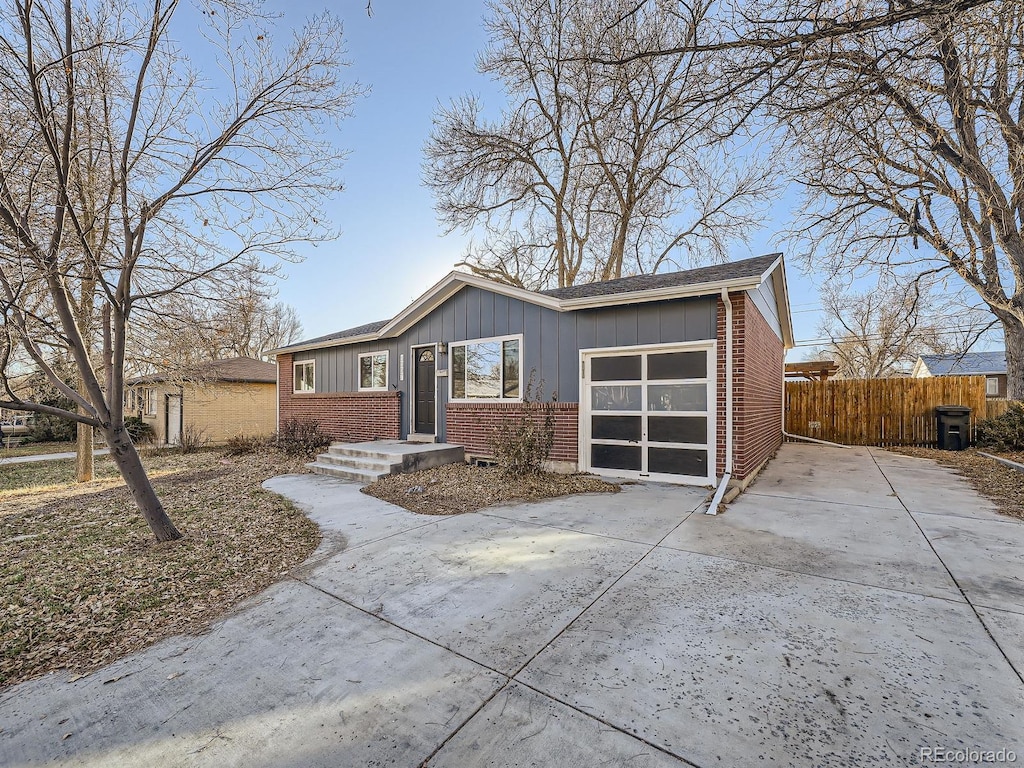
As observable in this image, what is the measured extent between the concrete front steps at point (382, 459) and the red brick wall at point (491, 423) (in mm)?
332

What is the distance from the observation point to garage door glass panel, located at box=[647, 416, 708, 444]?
22.9 feet

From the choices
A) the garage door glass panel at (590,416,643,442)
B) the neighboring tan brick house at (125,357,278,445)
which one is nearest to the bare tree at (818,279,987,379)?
the garage door glass panel at (590,416,643,442)

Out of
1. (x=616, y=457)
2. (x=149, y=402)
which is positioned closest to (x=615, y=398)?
(x=616, y=457)

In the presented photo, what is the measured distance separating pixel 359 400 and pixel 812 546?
10519 mm

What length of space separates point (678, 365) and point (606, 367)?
3.96 feet

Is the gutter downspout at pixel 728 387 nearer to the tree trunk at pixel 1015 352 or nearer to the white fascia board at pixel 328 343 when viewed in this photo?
the white fascia board at pixel 328 343

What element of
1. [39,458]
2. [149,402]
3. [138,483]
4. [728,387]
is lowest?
[39,458]

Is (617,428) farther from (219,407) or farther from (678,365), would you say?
(219,407)

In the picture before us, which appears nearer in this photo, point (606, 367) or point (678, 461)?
point (678, 461)

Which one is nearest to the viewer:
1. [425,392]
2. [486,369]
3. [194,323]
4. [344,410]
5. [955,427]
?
[194,323]

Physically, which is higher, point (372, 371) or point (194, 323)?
point (194, 323)

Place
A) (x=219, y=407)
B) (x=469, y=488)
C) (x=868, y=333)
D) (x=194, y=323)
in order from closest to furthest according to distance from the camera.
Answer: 1. (x=194, y=323)
2. (x=469, y=488)
3. (x=219, y=407)
4. (x=868, y=333)

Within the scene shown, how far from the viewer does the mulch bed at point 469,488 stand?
618cm
